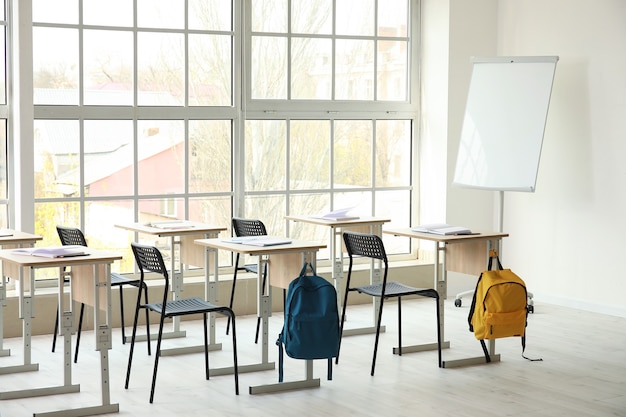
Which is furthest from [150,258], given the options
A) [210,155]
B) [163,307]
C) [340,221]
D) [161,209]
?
[210,155]

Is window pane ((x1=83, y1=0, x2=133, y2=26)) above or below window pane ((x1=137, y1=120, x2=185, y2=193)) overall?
above

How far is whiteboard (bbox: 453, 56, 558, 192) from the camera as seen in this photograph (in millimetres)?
7422

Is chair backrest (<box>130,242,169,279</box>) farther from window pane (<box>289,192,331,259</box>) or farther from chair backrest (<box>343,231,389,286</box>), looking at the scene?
window pane (<box>289,192,331,259</box>)

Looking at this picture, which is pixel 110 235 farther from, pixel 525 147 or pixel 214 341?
pixel 525 147

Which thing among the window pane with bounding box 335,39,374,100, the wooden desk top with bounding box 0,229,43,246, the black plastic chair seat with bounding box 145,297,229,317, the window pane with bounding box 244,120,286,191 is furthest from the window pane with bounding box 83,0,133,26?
the black plastic chair seat with bounding box 145,297,229,317

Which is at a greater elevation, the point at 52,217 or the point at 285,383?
the point at 52,217

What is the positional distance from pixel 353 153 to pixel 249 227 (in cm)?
208

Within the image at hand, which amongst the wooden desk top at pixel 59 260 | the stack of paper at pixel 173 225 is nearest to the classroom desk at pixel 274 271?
the stack of paper at pixel 173 225

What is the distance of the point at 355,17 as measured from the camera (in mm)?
8156

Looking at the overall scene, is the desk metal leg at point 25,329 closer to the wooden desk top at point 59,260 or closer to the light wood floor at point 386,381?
the light wood floor at point 386,381

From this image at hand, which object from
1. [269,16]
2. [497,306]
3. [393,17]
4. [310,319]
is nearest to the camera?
[310,319]

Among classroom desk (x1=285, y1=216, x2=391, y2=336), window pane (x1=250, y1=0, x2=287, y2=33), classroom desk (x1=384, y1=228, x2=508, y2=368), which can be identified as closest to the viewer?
classroom desk (x1=384, y1=228, x2=508, y2=368)

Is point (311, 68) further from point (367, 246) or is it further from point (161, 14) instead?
point (367, 246)

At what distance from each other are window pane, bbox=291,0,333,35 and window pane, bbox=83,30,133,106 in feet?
4.71
